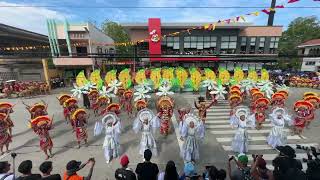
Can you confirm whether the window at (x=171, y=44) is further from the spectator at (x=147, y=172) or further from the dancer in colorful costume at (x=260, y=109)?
the spectator at (x=147, y=172)

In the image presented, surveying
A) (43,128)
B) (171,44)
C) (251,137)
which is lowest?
(251,137)

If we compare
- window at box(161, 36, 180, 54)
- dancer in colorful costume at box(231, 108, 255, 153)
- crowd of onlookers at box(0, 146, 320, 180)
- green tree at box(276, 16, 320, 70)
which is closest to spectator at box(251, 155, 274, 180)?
crowd of onlookers at box(0, 146, 320, 180)

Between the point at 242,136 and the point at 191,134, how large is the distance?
7.07 feet

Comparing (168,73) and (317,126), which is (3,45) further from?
(317,126)

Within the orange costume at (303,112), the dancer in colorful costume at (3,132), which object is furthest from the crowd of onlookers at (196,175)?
the orange costume at (303,112)

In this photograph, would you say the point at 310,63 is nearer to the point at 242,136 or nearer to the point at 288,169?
the point at 242,136

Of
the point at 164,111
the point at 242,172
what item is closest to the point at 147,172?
the point at 242,172

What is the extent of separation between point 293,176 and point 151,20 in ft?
87.0

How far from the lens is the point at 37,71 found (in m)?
27.1

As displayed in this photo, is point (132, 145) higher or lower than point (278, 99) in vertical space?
lower

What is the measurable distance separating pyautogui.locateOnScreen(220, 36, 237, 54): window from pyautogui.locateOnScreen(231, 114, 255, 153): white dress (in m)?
25.7

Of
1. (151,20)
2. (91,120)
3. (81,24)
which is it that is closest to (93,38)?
(81,24)

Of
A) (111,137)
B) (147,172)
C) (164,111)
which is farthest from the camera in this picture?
(164,111)

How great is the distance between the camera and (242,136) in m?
8.35
